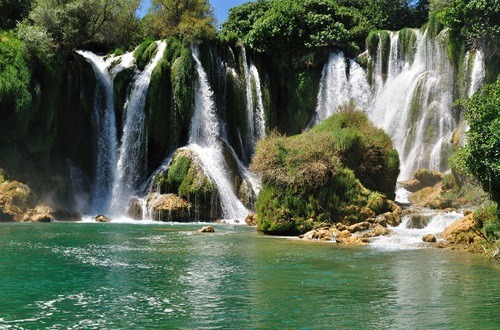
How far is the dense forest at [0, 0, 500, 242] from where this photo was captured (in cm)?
4034

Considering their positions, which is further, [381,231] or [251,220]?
[251,220]

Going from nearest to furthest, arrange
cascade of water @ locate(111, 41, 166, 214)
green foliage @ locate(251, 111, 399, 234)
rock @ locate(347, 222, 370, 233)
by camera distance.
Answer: rock @ locate(347, 222, 370, 233), green foliage @ locate(251, 111, 399, 234), cascade of water @ locate(111, 41, 166, 214)

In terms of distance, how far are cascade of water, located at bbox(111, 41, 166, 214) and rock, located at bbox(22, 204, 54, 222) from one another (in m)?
4.31

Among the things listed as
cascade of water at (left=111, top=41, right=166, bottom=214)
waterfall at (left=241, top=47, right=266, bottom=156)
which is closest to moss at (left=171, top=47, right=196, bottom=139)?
cascade of water at (left=111, top=41, right=166, bottom=214)

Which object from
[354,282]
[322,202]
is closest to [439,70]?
[322,202]

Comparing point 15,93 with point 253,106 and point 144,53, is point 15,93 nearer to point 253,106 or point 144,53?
point 144,53

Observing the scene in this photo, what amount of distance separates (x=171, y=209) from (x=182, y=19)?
18.5m

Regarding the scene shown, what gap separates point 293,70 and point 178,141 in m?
12.5

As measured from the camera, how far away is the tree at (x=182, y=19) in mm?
47000

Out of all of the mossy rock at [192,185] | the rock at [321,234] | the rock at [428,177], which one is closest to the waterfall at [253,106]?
the mossy rock at [192,185]

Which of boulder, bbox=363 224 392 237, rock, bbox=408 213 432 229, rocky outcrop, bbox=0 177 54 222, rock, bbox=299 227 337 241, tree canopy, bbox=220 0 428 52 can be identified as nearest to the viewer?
rock, bbox=299 227 337 241

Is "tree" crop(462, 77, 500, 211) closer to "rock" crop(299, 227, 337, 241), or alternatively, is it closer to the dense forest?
"rock" crop(299, 227, 337, 241)

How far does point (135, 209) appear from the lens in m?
38.9

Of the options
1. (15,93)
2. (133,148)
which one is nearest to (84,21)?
(15,93)
